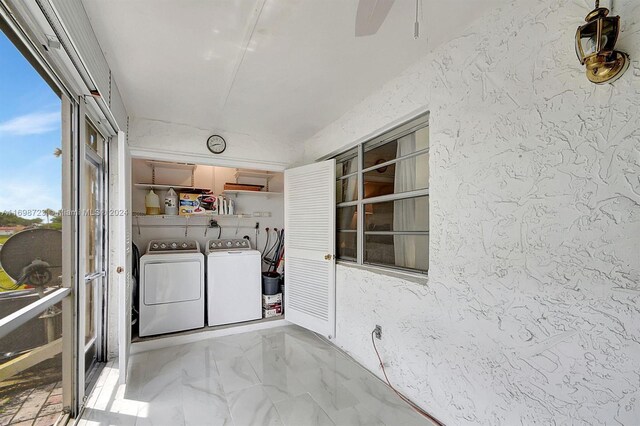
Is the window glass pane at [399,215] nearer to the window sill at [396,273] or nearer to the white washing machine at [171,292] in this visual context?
the window sill at [396,273]

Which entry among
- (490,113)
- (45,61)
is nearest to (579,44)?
(490,113)

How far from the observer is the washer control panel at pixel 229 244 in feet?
12.5

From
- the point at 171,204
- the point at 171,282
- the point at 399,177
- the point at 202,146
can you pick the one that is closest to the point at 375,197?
the point at 399,177

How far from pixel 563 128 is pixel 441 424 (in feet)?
6.05

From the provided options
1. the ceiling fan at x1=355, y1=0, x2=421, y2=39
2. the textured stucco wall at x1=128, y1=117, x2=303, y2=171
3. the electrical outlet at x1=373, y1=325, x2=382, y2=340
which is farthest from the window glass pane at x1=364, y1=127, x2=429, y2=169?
the electrical outlet at x1=373, y1=325, x2=382, y2=340

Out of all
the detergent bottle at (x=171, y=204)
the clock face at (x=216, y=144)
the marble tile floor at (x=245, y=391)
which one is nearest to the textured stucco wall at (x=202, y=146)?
the clock face at (x=216, y=144)

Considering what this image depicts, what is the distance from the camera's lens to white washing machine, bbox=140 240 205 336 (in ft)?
9.91

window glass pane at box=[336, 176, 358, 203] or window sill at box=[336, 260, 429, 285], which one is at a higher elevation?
window glass pane at box=[336, 176, 358, 203]

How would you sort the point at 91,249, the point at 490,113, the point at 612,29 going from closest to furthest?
the point at 612,29
the point at 490,113
the point at 91,249

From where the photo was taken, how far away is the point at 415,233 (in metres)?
2.05

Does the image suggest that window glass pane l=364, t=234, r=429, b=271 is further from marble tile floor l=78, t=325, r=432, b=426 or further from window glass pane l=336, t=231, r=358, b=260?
marble tile floor l=78, t=325, r=432, b=426

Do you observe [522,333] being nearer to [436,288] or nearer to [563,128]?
[436,288]

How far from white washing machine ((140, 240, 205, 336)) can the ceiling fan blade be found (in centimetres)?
306

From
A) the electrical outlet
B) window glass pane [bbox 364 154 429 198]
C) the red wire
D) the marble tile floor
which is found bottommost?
the marble tile floor
